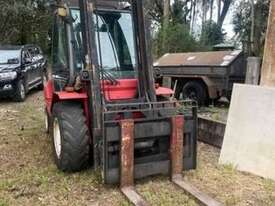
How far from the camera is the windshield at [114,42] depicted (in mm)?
5262

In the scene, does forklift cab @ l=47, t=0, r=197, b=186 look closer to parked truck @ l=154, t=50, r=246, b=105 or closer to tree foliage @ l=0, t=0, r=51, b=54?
parked truck @ l=154, t=50, r=246, b=105

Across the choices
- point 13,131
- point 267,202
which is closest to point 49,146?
point 13,131

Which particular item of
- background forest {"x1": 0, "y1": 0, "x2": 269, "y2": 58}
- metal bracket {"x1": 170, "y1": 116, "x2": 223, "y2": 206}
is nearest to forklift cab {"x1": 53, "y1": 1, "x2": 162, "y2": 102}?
metal bracket {"x1": 170, "y1": 116, "x2": 223, "y2": 206}

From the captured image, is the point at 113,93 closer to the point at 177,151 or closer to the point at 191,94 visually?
the point at 177,151

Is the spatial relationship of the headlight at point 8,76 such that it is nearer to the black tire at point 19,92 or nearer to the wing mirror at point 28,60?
the black tire at point 19,92

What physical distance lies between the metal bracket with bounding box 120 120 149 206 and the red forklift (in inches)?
0.4

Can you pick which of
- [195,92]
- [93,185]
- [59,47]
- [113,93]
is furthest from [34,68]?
[93,185]

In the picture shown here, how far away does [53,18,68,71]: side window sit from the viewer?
18.2ft

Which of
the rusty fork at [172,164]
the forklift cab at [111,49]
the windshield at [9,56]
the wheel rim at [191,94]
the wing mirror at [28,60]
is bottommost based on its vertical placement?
the wheel rim at [191,94]

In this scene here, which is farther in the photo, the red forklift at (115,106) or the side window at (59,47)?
the side window at (59,47)

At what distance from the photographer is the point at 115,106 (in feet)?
16.2

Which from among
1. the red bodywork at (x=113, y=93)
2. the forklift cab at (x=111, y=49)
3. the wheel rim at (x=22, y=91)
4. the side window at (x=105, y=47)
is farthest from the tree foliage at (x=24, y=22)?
the red bodywork at (x=113, y=93)

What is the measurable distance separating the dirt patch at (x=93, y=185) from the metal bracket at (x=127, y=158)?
109mm

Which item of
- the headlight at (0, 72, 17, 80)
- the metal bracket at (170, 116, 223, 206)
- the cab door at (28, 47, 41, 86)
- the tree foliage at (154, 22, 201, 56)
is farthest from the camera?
the tree foliage at (154, 22, 201, 56)
